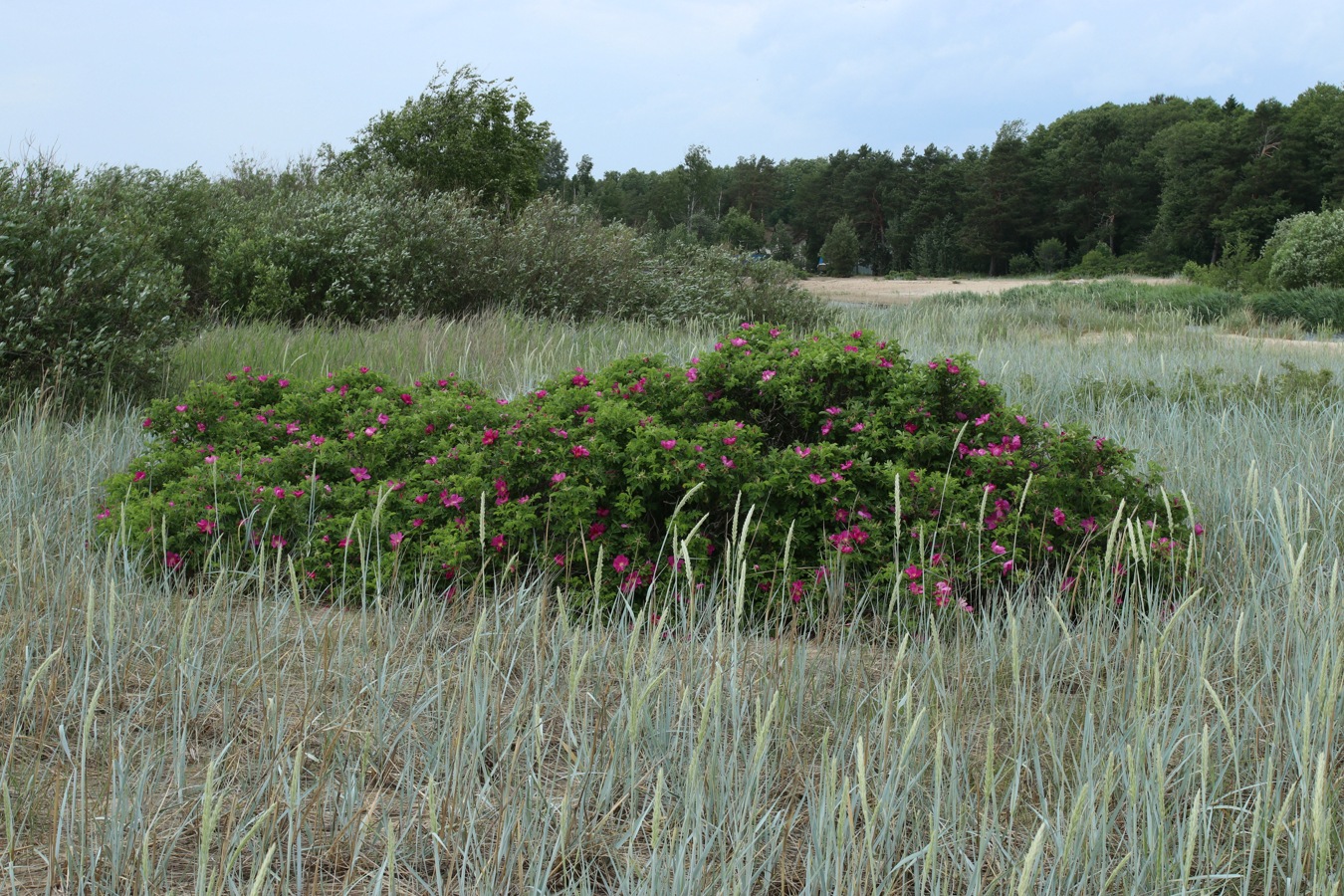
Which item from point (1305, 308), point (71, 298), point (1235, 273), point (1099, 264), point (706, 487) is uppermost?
point (1099, 264)

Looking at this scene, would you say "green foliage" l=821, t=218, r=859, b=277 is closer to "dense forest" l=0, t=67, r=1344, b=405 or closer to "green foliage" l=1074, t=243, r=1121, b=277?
"dense forest" l=0, t=67, r=1344, b=405

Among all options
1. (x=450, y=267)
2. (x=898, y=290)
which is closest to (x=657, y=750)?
(x=450, y=267)

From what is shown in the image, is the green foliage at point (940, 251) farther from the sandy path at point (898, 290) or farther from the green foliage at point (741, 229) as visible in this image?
the sandy path at point (898, 290)

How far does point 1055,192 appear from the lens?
6097 cm

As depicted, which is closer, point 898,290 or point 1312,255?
point 1312,255

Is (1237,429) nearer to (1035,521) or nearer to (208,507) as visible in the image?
(1035,521)

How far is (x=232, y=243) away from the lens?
36.1ft

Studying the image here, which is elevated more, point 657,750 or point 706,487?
Result: point 706,487

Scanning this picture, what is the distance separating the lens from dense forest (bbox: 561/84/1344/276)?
4634 centimetres

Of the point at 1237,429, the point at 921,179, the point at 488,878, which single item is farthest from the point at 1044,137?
the point at 488,878

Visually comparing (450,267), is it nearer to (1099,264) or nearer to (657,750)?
(657,750)

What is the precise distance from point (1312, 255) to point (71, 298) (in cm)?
2658

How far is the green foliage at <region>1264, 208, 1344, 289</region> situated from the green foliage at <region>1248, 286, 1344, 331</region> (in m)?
6.20

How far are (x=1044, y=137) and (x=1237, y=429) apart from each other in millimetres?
72180
